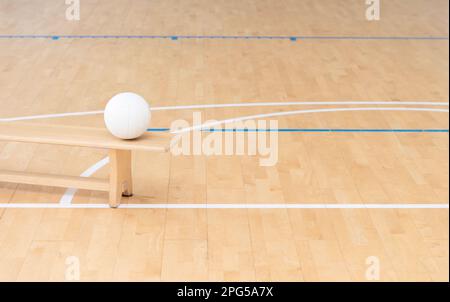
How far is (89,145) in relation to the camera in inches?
137

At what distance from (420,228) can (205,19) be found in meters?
5.30

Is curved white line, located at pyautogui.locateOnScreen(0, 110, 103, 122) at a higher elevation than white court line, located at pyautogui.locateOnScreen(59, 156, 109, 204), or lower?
lower

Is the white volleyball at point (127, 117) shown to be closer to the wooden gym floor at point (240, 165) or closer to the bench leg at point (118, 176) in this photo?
the bench leg at point (118, 176)

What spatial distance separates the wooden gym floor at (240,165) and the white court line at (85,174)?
4 centimetres

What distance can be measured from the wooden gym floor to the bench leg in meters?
0.08

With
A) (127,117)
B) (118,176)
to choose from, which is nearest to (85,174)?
(118,176)

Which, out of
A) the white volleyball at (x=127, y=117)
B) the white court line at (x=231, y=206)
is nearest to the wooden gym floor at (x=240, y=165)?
the white court line at (x=231, y=206)

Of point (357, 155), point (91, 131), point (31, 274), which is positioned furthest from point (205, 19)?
point (31, 274)

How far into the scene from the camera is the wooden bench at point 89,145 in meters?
3.49

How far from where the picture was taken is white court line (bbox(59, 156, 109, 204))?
3.76 metres

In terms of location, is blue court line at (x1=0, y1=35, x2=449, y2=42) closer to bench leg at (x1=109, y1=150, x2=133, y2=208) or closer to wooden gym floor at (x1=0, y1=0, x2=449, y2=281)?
wooden gym floor at (x1=0, y1=0, x2=449, y2=281)

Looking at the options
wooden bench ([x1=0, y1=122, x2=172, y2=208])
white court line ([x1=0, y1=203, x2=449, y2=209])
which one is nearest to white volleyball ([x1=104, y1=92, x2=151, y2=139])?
wooden bench ([x1=0, y1=122, x2=172, y2=208])

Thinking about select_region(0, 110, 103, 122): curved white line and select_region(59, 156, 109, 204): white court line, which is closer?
select_region(59, 156, 109, 204): white court line

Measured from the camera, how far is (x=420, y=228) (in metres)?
3.55
